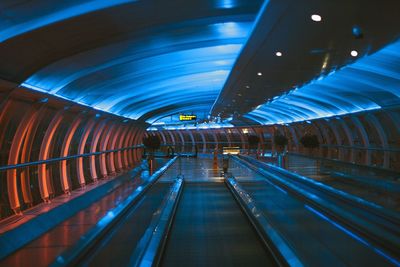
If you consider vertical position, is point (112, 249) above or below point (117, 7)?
below

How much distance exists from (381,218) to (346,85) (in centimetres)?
887

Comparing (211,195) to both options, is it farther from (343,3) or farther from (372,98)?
(343,3)

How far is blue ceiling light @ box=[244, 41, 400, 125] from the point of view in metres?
12.6

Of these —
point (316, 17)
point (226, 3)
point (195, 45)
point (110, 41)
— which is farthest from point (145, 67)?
point (316, 17)

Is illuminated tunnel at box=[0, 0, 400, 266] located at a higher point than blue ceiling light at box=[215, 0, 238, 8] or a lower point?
lower

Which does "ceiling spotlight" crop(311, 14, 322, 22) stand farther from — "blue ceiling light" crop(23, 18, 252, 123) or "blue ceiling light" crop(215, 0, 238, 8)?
"blue ceiling light" crop(23, 18, 252, 123)

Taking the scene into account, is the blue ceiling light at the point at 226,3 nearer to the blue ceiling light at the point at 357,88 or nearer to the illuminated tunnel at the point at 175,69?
the illuminated tunnel at the point at 175,69

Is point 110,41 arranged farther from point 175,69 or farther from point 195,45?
point 175,69

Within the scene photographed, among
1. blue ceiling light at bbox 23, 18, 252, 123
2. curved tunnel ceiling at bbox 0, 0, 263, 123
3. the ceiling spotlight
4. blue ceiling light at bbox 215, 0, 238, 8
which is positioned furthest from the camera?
blue ceiling light at bbox 23, 18, 252, 123

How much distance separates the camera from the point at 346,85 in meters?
16.5

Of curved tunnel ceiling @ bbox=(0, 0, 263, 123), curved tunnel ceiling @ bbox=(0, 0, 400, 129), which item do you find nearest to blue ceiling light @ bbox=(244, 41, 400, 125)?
curved tunnel ceiling @ bbox=(0, 0, 400, 129)

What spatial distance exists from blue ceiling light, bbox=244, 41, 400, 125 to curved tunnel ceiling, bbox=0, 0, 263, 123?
3.72 meters

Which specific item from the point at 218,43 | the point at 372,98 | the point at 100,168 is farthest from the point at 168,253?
the point at 100,168

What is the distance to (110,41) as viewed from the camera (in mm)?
8992
